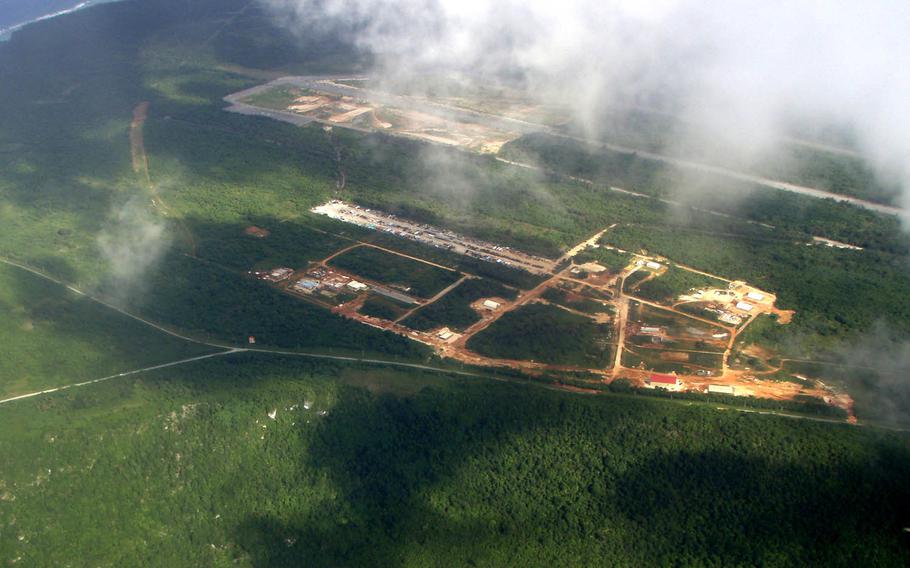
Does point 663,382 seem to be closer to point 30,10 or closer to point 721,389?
point 721,389

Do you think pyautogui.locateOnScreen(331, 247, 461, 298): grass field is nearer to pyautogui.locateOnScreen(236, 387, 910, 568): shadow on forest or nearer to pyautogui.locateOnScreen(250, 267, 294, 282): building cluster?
pyautogui.locateOnScreen(250, 267, 294, 282): building cluster

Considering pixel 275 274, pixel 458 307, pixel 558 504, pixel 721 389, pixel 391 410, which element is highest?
pixel 721 389

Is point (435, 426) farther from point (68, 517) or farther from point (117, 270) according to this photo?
point (117, 270)

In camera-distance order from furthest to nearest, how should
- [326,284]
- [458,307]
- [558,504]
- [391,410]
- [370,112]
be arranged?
[370,112] → [326,284] → [458,307] → [391,410] → [558,504]

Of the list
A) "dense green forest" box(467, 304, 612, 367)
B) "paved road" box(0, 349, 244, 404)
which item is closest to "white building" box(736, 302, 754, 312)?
"dense green forest" box(467, 304, 612, 367)

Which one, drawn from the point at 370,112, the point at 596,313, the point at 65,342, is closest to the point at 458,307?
the point at 596,313

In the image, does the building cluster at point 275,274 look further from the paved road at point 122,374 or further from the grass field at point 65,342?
the paved road at point 122,374
